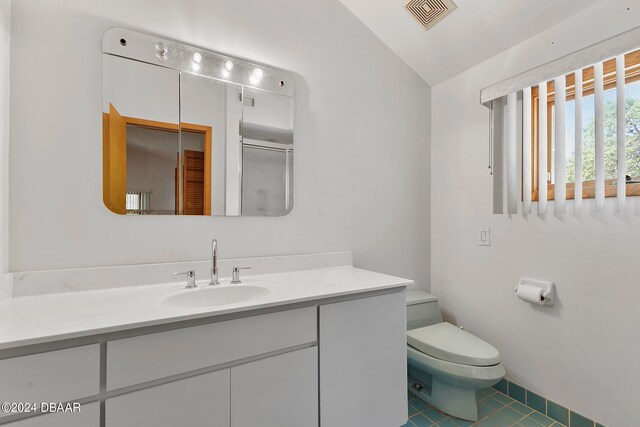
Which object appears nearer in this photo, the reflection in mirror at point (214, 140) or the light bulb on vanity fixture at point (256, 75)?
the reflection in mirror at point (214, 140)

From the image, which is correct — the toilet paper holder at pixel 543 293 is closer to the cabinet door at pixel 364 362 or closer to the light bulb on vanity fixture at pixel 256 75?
the cabinet door at pixel 364 362

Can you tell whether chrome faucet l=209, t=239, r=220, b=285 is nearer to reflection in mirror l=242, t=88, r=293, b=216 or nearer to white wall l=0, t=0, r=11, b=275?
reflection in mirror l=242, t=88, r=293, b=216

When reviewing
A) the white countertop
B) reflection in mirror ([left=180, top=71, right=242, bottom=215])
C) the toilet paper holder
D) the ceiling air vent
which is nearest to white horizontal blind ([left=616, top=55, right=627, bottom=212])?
the toilet paper holder

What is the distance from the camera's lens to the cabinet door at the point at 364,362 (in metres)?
1.18

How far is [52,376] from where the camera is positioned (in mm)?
769

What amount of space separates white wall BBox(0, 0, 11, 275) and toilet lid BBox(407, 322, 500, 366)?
186 centimetres

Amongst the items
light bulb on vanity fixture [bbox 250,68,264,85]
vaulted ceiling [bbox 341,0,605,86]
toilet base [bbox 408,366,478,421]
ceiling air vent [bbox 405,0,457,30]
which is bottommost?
toilet base [bbox 408,366,478,421]

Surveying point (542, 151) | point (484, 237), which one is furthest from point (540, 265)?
point (542, 151)

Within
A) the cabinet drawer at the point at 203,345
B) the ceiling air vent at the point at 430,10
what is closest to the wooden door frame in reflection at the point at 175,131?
the cabinet drawer at the point at 203,345

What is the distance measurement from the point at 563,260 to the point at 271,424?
1.58 meters

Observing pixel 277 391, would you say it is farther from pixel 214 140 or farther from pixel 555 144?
pixel 555 144

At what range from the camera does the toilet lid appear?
1.43 m

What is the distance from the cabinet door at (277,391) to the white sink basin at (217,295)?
0.90ft

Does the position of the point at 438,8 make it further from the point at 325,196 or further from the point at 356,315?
the point at 356,315
